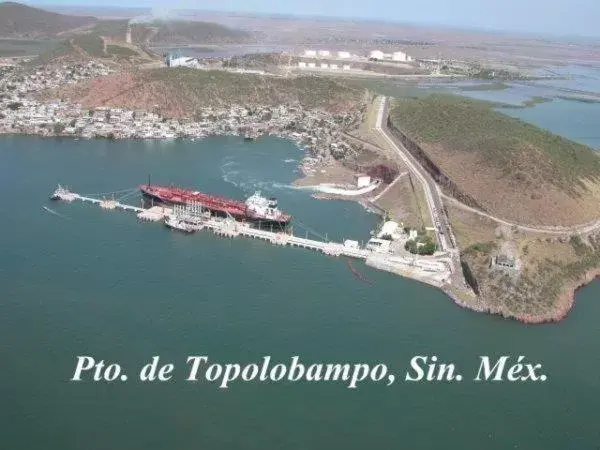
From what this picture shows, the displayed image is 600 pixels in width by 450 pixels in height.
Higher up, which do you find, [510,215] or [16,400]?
[510,215]

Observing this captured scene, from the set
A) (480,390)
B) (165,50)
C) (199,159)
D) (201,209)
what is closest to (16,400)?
A: (480,390)

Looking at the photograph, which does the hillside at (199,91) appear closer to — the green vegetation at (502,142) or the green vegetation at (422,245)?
the green vegetation at (502,142)

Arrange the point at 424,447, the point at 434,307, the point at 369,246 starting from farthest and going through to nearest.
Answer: the point at 369,246, the point at 434,307, the point at 424,447

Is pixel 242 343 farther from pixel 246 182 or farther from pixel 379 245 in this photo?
pixel 246 182

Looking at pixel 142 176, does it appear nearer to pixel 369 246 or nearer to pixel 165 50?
pixel 369 246

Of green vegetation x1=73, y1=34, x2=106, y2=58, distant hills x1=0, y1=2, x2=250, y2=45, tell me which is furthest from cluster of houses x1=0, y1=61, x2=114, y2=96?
distant hills x1=0, y1=2, x2=250, y2=45

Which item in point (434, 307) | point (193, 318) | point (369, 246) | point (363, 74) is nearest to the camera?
point (193, 318)

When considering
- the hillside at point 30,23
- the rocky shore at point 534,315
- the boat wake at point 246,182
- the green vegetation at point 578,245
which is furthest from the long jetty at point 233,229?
the hillside at point 30,23

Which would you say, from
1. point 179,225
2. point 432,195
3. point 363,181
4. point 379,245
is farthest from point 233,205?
point 432,195
